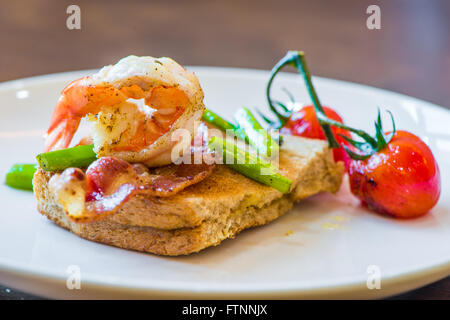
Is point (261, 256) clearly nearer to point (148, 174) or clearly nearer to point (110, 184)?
point (148, 174)

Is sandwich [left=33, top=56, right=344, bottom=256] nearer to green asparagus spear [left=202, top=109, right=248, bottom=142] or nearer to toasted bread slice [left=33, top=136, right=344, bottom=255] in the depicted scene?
toasted bread slice [left=33, top=136, right=344, bottom=255]

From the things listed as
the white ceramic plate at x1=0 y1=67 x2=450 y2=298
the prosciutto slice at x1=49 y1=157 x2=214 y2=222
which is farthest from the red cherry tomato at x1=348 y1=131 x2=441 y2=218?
the prosciutto slice at x1=49 y1=157 x2=214 y2=222

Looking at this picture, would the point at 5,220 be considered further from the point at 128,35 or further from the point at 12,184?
the point at 128,35

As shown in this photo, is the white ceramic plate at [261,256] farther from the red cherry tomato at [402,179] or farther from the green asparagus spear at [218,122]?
the green asparagus spear at [218,122]

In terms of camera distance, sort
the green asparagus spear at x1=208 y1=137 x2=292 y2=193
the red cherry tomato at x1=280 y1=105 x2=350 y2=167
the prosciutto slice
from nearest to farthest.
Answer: the prosciutto slice < the green asparagus spear at x1=208 y1=137 x2=292 y2=193 < the red cherry tomato at x1=280 y1=105 x2=350 y2=167

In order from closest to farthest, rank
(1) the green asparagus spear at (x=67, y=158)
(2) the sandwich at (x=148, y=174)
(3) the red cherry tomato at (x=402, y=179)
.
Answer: (2) the sandwich at (x=148, y=174) → (1) the green asparagus spear at (x=67, y=158) → (3) the red cherry tomato at (x=402, y=179)

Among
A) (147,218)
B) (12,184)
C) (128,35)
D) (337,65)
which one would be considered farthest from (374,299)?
(128,35)

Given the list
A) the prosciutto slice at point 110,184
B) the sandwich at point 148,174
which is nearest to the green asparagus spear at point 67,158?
the sandwich at point 148,174
